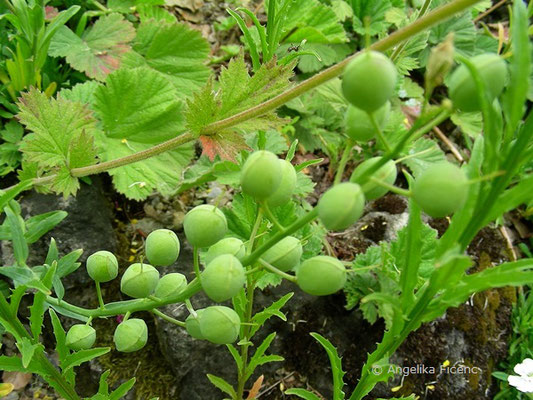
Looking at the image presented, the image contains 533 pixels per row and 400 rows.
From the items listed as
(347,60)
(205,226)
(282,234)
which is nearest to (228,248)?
(205,226)

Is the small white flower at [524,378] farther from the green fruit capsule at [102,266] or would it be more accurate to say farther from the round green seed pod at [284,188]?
the green fruit capsule at [102,266]

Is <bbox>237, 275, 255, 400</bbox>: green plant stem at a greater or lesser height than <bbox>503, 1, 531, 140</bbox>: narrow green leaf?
lesser

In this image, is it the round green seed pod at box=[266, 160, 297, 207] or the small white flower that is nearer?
the round green seed pod at box=[266, 160, 297, 207]

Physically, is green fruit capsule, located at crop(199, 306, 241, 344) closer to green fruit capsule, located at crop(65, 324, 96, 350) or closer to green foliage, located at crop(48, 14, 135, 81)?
green fruit capsule, located at crop(65, 324, 96, 350)

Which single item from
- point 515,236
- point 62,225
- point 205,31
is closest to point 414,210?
point 62,225

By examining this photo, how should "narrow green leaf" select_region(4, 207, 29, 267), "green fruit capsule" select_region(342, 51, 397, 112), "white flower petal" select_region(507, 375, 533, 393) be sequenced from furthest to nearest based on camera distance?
"white flower petal" select_region(507, 375, 533, 393), "narrow green leaf" select_region(4, 207, 29, 267), "green fruit capsule" select_region(342, 51, 397, 112)

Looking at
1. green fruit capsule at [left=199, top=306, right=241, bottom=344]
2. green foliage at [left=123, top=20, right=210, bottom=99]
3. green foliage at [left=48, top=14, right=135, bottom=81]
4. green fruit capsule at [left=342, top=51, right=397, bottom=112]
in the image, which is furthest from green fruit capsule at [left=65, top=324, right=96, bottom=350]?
green foliage at [left=123, top=20, right=210, bottom=99]
